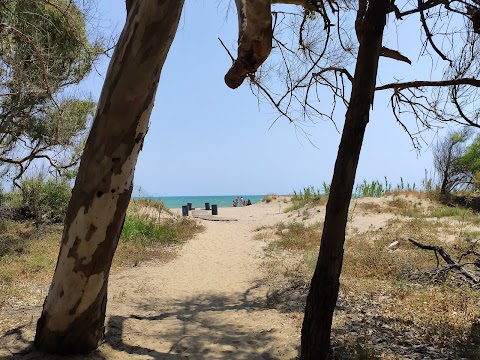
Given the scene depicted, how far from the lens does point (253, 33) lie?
3.15 meters

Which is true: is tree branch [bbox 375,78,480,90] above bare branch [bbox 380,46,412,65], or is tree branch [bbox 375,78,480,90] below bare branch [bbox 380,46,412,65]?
below

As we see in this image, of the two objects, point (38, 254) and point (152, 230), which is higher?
point (152, 230)

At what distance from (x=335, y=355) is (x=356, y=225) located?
28.8 feet

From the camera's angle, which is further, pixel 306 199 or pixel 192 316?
pixel 306 199

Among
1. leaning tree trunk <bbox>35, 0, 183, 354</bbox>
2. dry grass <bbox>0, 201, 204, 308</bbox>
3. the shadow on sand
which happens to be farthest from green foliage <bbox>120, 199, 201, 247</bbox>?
leaning tree trunk <bbox>35, 0, 183, 354</bbox>

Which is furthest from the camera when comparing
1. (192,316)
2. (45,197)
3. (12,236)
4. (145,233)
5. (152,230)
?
(45,197)

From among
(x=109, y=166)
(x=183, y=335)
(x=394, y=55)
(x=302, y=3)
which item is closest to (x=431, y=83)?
(x=394, y=55)

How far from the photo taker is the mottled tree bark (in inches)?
123

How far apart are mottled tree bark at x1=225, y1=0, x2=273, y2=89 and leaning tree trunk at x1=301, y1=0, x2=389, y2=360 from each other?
0.77 meters

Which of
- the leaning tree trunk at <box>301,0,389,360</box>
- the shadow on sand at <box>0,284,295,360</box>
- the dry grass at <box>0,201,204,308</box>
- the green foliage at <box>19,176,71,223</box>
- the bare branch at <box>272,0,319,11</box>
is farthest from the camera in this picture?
the green foliage at <box>19,176,71,223</box>

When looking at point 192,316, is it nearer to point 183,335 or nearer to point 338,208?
point 183,335

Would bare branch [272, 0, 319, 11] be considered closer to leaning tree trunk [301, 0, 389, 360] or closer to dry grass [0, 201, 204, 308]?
leaning tree trunk [301, 0, 389, 360]

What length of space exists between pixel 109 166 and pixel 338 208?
1.72m

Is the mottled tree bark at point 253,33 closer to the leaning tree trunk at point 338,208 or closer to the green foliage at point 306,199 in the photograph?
the leaning tree trunk at point 338,208
